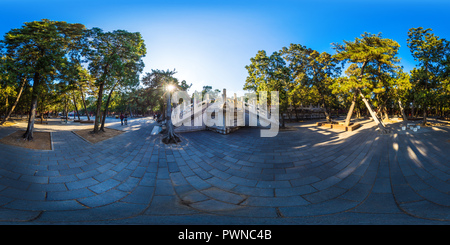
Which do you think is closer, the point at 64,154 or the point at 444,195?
the point at 444,195

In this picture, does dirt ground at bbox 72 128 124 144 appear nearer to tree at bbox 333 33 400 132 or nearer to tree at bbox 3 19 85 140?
tree at bbox 3 19 85 140

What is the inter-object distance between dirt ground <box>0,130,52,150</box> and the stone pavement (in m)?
0.71

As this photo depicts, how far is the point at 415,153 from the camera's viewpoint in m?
5.42

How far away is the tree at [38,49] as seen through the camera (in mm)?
6749

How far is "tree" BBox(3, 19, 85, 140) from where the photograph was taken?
6749 mm

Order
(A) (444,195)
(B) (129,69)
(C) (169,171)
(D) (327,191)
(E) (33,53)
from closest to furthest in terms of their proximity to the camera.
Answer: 1. (A) (444,195)
2. (D) (327,191)
3. (C) (169,171)
4. (E) (33,53)
5. (B) (129,69)

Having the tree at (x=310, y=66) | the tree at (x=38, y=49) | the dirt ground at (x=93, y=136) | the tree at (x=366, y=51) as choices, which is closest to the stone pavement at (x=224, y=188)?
the dirt ground at (x=93, y=136)

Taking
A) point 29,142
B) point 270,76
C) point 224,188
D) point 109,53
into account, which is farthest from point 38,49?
point 270,76

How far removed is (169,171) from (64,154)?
4277mm

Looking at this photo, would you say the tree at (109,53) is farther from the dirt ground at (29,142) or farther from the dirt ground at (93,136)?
the dirt ground at (29,142)

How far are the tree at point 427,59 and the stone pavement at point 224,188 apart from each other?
42.2 ft

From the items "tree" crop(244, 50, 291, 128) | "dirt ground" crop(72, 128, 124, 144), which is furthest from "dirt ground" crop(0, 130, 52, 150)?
"tree" crop(244, 50, 291, 128)

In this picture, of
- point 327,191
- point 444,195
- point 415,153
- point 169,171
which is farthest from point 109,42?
point 415,153

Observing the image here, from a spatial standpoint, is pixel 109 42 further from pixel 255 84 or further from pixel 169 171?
pixel 255 84
